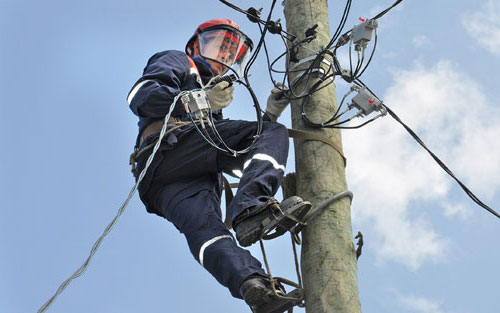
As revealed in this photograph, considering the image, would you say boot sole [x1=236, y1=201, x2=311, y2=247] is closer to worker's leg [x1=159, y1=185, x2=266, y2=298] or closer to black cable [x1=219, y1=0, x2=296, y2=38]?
worker's leg [x1=159, y1=185, x2=266, y2=298]

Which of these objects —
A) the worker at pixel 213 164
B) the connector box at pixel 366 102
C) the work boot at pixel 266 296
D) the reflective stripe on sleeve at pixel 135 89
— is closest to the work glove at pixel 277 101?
the worker at pixel 213 164

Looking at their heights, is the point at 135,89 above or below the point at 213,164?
above

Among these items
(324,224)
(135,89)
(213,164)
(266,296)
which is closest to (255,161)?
(213,164)

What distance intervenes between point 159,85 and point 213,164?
59cm

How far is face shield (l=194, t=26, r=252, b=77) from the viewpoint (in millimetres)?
5328

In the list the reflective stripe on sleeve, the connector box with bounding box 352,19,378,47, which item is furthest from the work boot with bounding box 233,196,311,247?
the connector box with bounding box 352,19,378,47

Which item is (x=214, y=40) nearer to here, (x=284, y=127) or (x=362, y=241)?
(x=284, y=127)

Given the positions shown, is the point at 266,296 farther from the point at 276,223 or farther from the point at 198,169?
the point at 198,169

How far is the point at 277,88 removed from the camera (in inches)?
211

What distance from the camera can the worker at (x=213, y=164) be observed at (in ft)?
14.1

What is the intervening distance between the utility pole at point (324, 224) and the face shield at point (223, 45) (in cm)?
41

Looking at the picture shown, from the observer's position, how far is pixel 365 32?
5.16 metres

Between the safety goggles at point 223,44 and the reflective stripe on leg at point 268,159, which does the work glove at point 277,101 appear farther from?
the reflective stripe on leg at point 268,159

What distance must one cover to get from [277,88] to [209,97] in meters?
0.59
